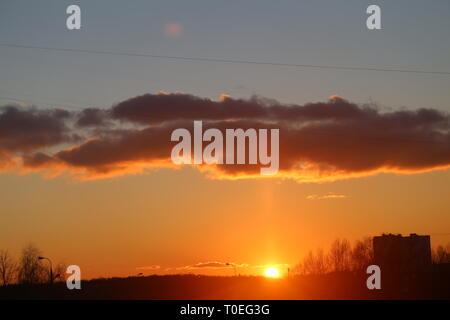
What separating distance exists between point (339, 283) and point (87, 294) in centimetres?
5827

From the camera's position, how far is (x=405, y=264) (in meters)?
154
